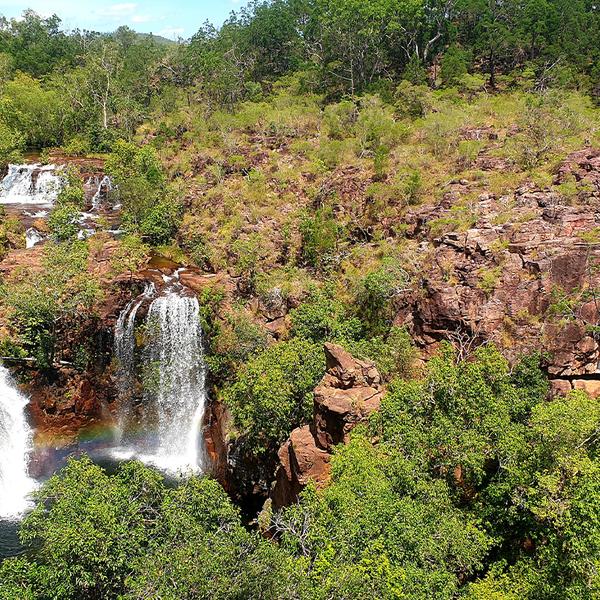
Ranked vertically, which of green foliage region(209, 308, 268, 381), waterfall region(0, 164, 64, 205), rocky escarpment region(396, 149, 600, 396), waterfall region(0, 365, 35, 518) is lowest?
waterfall region(0, 365, 35, 518)

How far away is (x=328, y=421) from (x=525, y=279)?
480 inches

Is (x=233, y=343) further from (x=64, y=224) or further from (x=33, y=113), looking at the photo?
(x=33, y=113)

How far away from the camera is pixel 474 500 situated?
61.3ft

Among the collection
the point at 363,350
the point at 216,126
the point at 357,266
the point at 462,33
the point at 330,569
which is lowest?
the point at 330,569

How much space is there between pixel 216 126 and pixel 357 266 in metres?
29.3

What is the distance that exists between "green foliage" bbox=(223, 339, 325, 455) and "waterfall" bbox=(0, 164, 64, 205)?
32.3 metres

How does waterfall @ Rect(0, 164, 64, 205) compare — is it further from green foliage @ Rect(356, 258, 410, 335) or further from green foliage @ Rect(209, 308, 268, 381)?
green foliage @ Rect(356, 258, 410, 335)

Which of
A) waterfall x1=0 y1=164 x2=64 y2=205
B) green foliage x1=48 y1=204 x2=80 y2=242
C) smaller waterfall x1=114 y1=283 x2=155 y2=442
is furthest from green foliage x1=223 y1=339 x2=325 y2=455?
waterfall x1=0 y1=164 x2=64 y2=205

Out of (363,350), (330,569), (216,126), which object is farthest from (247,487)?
(216,126)

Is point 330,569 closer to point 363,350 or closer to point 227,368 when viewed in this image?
point 363,350

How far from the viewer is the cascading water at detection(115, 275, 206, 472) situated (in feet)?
103

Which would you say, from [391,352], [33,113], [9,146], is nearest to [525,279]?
[391,352]

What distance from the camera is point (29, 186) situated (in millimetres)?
47812

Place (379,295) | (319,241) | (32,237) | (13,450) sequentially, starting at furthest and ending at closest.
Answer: (32,237), (319,241), (379,295), (13,450)
